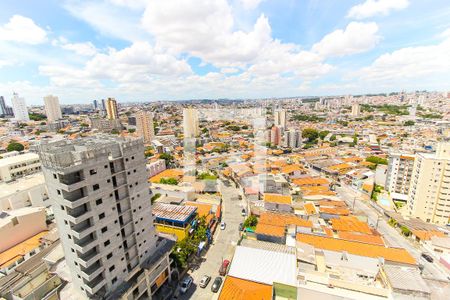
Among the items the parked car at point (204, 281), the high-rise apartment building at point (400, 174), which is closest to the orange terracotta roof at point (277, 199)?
the parked car at point (204, 281)

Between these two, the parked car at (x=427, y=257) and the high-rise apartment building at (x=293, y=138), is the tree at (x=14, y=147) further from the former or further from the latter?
the parked car at (x=427, y=257)

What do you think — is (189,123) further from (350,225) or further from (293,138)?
(350,225)

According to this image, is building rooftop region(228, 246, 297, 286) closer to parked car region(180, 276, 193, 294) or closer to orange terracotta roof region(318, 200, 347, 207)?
parked car region(180, 276, 193, 294)

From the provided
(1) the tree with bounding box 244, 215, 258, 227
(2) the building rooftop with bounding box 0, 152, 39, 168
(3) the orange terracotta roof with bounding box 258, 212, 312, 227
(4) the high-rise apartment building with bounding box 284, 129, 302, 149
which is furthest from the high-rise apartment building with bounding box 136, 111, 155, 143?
(3) the orange terracotta roof with bounding box 258, 212, 312, 227

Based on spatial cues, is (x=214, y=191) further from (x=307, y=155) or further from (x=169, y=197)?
(x=307, y=155)

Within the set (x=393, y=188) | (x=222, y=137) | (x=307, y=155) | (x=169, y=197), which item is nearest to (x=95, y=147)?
(x=169, y=197)

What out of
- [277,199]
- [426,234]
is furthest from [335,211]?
[426,234]
